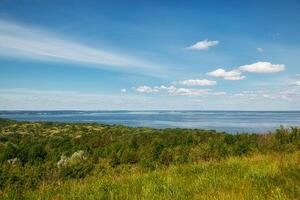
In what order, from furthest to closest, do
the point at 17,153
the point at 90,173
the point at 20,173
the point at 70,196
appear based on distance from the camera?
the point at 17,153 → the point at 90,173 → the point at 20,173 → the point at 70,196

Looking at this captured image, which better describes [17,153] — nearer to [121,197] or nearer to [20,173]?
[20,173]

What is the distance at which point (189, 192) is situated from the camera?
20.6ft

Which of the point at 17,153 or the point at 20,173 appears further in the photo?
the point at 17,153

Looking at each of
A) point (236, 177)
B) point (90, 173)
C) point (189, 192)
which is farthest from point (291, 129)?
point (189, 192)

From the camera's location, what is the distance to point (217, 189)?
20.4ft

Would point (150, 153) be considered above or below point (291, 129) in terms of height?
below

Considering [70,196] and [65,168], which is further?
[65,168]

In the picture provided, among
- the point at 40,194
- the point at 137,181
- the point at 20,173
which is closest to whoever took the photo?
the point at 40,194

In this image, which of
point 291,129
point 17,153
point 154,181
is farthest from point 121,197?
point 17,153

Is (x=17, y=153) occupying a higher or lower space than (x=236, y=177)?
lower

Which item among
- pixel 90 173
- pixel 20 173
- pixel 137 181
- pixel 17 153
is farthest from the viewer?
pixel 17 153

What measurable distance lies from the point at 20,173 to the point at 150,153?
1172cm

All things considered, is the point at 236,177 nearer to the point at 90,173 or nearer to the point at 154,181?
the point at 154,181

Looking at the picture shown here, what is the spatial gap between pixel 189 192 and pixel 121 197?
1.19 meters
